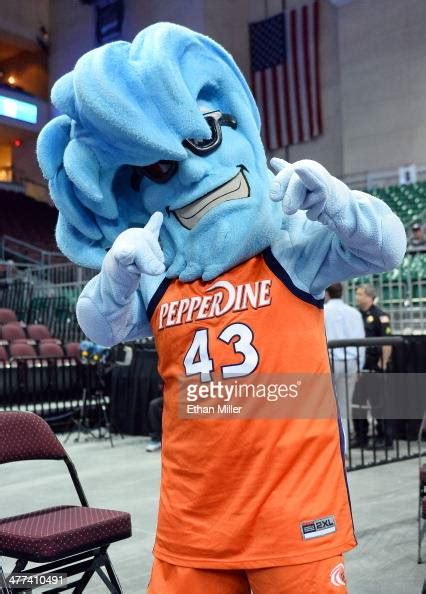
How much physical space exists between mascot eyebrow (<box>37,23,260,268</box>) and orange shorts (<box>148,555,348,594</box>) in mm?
814

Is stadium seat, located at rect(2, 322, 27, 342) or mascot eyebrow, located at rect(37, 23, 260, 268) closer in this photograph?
mascot eyebrow, located at rect(37, 23, 260, 268)

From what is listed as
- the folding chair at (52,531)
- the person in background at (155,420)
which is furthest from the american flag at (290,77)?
the folding chair at (52,531)

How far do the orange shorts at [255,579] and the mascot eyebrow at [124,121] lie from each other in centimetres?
81

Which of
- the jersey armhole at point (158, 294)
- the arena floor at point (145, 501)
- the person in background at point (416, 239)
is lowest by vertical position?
the arena floor at point (145, 501)

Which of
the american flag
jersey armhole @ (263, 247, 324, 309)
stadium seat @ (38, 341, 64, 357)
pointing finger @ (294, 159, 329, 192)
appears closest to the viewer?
pointing finger @ (294, 159, 329, 192)

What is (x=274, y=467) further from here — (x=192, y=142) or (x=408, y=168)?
(x=408, y=168)

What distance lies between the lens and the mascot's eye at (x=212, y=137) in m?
1.73

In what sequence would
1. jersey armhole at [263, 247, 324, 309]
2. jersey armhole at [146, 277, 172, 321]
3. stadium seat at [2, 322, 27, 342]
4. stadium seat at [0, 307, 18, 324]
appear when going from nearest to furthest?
jersey armhole at [263, 247, 324, 309] → jersey armhole at [146, 277, 172, 321] → stadium seat at [2, 322, 27, 342] → stadium seat at [0, 307, 18, 324]

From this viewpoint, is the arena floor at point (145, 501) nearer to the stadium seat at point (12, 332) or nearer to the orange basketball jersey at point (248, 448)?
the orange basketball jersey at point (248, 448)

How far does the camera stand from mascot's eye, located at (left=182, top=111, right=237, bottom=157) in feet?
5.66

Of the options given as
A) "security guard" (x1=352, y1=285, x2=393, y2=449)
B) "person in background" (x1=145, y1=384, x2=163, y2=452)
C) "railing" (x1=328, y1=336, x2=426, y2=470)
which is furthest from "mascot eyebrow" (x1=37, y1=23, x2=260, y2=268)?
"person in background" (x1=145, y1=384, x2=163, y2=452)

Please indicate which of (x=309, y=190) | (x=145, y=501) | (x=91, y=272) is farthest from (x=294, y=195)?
(x=91, y=272)

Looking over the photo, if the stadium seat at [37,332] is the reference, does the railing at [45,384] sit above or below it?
below
